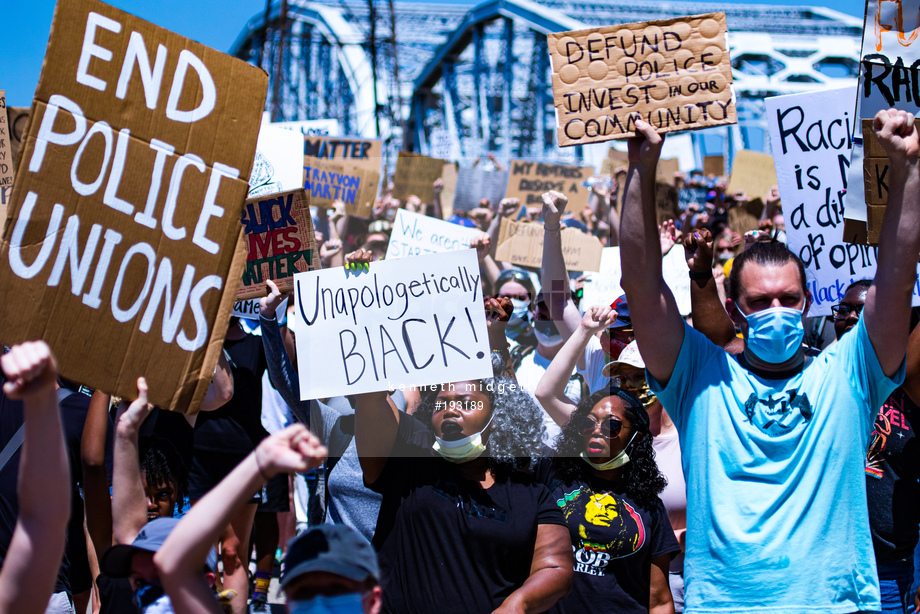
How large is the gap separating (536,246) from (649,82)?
3951 millimetres

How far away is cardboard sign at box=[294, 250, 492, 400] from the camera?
3.41m

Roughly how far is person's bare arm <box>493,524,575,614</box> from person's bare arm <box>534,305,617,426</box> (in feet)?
2.47

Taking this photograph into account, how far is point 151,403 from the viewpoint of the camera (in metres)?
2.53

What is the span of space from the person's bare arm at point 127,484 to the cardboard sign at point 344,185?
5875 millimetres

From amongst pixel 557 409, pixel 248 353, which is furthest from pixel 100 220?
pixel 248 353

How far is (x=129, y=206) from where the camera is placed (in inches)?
100

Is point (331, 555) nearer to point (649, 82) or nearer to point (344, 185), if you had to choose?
point (649, 82)

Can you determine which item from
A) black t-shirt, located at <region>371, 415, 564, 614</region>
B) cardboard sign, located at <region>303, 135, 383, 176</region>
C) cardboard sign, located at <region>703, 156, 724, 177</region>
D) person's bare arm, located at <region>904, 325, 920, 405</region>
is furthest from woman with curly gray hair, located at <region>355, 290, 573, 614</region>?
cardboard sign, located at <region>703, 156, 724, 177</region>

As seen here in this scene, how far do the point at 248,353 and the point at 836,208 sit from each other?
3.21 metres

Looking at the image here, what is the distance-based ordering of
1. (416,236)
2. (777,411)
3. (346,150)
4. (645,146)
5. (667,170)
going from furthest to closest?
(667,170)
(346,150)
(416,236)
(645,146)
(777,411)

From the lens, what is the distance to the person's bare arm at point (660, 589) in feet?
10.9

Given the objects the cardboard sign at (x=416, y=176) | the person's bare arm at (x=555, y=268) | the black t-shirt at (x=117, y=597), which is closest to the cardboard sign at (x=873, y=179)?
the person's bare arm at (x=555, y=268)

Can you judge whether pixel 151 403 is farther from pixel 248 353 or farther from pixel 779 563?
pixel 248 353

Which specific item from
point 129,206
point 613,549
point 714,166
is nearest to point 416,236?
point 613,549
